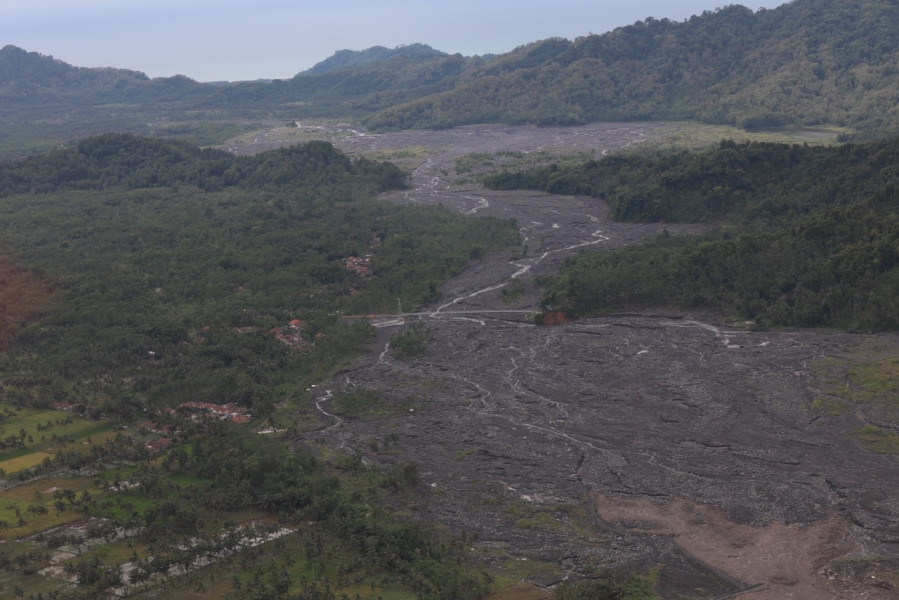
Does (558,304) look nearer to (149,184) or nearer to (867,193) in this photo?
(867,193)

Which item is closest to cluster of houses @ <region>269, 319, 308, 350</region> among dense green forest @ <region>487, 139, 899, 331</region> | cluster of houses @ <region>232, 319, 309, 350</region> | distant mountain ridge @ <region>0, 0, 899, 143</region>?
cluster of houses @ <region>232, 319, 309, 350</region>

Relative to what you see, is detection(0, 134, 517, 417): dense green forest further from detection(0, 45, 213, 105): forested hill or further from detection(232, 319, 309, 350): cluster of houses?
detection(0, 45, 213, 105): forested hill

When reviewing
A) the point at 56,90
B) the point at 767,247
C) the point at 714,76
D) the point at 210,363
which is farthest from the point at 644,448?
the point at 56,90

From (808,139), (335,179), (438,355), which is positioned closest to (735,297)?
(438,355)

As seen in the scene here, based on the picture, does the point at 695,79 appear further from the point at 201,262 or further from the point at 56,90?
the point at 56,90

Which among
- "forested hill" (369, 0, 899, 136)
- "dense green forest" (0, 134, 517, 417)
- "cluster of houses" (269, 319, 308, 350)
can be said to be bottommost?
"cluster of houses" (269, 319, 308, 350)

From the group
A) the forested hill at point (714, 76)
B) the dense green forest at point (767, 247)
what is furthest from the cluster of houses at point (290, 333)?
the forested hill at point (714, 76)
